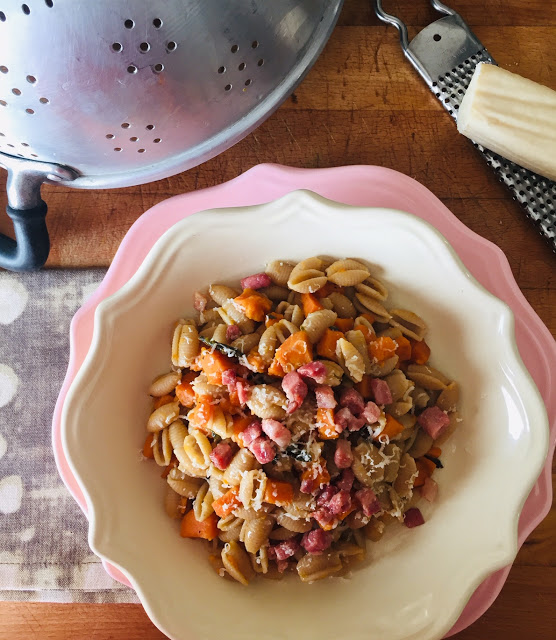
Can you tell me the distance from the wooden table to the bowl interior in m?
0.26

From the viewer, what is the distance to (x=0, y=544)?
43.3 inches

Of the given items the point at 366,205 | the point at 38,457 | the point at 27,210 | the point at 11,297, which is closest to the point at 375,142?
the point at 366,205

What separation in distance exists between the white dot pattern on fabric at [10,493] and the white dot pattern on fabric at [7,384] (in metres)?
0.14

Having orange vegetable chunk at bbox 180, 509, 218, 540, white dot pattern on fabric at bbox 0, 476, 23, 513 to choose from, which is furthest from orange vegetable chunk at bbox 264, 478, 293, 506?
white dot pattern on fabric at bbox 0, 476, 23, 513

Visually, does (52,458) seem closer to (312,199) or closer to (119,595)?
(119,595)

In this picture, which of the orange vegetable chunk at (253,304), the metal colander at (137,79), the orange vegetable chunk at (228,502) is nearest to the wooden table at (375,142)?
the metal colander at (137,79)

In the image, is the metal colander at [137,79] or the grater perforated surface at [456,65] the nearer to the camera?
the metal colander at [137,79]

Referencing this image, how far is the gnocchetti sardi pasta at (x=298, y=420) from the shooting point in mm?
859

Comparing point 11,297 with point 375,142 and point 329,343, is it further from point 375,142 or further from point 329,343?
point 375,142

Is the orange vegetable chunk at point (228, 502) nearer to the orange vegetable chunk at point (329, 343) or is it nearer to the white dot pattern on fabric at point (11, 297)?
the orange vegetable chunk at point (329, 343)

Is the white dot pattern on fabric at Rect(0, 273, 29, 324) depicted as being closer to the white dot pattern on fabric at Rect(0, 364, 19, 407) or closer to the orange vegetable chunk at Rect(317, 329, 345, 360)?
the white dot pattern on fabric at Rect(0, 364, 19, 407)

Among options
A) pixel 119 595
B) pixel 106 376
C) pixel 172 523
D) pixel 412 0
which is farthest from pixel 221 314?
pixel 412 0

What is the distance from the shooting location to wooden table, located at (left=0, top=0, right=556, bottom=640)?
1.13m

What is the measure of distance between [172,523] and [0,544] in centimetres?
38
